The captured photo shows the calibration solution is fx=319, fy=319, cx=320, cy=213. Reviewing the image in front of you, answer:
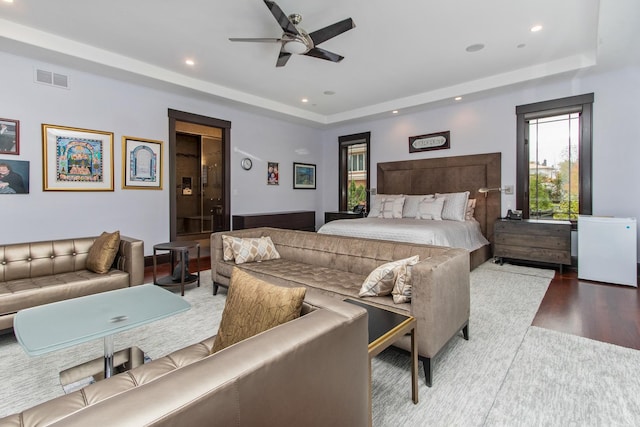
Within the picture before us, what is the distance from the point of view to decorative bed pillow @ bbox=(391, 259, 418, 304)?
2139 millimetres

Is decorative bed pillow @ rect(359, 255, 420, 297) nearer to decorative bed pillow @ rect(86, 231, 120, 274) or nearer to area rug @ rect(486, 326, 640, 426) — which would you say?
area rug @ rect(486, 326, 640, 426)

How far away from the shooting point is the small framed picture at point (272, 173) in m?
6.81

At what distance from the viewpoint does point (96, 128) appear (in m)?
4.48

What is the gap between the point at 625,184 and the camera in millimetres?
4410

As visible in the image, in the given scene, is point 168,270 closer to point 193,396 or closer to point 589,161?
point 193,396

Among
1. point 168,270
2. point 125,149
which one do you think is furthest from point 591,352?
point 125,149

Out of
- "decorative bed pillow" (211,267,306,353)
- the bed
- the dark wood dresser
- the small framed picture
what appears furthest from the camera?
the small framed picture

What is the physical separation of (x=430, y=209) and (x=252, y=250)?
327cm

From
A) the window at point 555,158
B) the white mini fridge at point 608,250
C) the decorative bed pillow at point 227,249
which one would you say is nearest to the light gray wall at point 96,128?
the decorative bed pillow at point 227,249

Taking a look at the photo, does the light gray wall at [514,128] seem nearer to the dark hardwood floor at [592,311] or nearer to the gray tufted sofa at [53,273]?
the dark hardwood floor at [592,311]

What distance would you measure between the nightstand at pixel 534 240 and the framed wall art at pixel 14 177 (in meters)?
6.60

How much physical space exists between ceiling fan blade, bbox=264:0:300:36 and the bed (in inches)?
103

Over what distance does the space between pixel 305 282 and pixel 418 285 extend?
1.09m

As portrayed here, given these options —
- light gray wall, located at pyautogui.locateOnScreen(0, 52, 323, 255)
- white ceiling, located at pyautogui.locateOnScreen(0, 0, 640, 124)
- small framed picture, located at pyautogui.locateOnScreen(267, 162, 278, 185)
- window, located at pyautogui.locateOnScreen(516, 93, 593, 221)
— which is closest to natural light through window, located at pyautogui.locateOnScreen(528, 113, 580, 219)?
window, located at pyautogui.locateOnScreen(516, 93, 593, 221)
